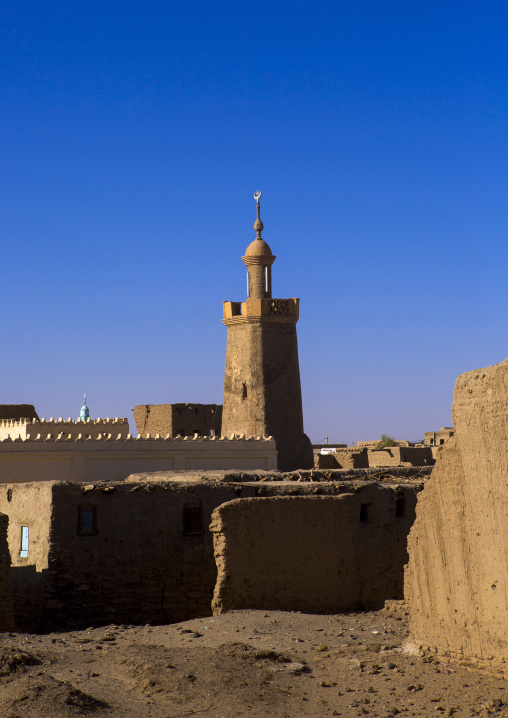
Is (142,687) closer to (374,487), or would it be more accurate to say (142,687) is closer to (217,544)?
(217,544)

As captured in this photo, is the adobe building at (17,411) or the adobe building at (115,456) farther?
the adobe building at (17,411)

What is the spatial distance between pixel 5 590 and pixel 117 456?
10.5m

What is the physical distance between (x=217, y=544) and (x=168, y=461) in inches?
436

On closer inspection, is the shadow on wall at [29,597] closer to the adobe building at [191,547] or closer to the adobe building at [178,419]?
the adobe building at [191,547]

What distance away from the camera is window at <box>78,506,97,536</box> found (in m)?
14.6

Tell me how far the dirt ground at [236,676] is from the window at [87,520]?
203 cm

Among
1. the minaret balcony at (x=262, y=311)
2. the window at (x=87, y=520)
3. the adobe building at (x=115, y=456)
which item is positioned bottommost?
the window at (x=87, y=520)

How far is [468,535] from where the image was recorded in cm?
1024

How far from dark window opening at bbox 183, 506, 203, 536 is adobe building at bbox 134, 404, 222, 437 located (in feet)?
54.7

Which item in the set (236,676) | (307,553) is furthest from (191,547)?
(236,676)

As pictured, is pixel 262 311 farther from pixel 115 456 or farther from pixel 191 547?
pixel 191 547

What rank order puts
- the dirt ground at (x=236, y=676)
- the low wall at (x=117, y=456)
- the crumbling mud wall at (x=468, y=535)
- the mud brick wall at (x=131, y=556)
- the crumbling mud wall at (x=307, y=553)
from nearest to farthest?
1. the dirt ground at (x=236, y=676)
2. the crumbling mud wall at (x=468, y=535)
3. the crumbling mud wall at (x=307, y=553)
4. the mud brick wall at (x=131, y=556)
5. the low wall at (x=117, y=456)

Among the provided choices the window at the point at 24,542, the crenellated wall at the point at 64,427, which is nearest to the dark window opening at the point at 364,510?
the window at the point at 24,542

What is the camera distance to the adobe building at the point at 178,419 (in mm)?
32375
